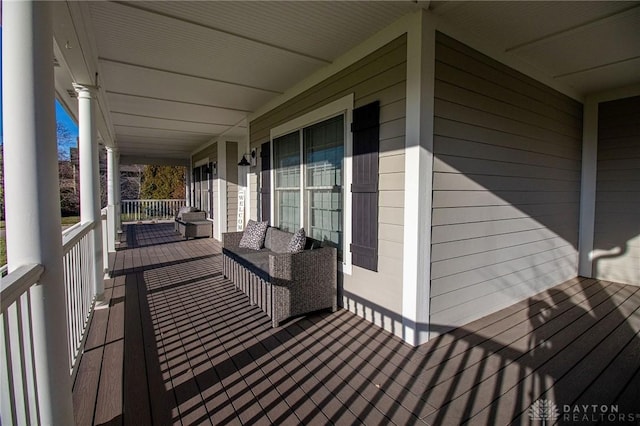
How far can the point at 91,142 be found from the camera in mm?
3391

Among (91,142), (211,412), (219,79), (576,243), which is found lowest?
(211,412)

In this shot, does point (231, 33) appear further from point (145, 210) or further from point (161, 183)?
point (161, 183)

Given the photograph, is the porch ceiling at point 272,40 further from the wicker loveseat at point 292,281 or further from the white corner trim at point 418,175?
the wicker loveseat at point 292,281

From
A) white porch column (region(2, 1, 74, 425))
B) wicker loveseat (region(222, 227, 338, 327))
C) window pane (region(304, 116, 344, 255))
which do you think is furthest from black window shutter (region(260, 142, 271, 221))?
white porch column (region(2, 1, 74, 425))

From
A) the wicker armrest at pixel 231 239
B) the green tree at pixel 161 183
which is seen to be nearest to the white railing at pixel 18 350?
the wicker armrest at pixel 231 239

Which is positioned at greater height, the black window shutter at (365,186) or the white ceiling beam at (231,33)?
the white ceiling beam at (231,33)

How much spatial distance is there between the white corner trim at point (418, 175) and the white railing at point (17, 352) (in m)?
2.30

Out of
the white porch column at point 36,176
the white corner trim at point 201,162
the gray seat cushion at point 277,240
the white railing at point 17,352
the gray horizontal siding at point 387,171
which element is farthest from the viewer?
the white corner trim at point 201,162

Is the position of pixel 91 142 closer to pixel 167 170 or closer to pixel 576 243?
pixel 576 243

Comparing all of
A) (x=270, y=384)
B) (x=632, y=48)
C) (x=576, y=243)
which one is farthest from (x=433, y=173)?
(x=576, y=243)

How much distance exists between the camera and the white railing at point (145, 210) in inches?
535

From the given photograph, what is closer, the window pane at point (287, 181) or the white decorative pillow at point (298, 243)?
the white decorative pillow at point (298, 243)

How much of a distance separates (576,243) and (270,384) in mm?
4776

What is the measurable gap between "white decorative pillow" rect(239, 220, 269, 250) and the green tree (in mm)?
14819
